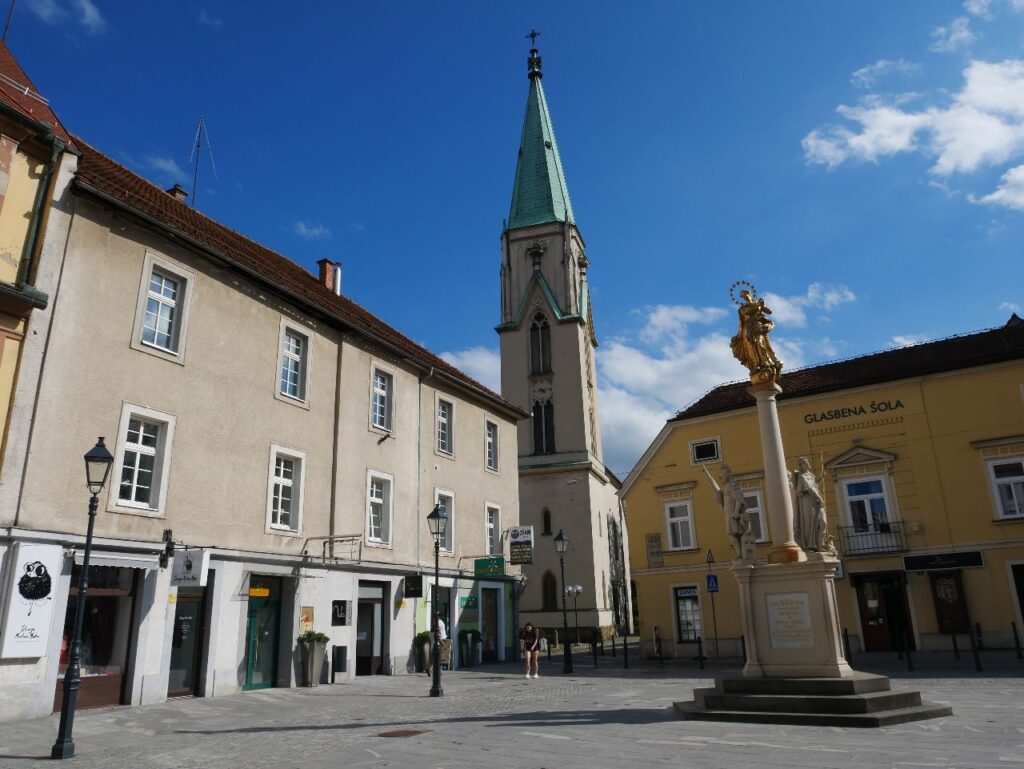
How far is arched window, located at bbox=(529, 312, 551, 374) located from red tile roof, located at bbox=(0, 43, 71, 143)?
40.4 m

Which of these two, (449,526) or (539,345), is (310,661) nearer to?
(449,526)

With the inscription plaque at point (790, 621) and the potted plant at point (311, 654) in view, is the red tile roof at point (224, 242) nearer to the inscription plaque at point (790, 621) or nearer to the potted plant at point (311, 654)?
the potted plant at point (311, 654)

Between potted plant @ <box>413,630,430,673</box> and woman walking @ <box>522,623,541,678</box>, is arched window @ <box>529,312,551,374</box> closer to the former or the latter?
potted plant @ <box>413,630,430,673</box>

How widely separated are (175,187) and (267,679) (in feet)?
51.5

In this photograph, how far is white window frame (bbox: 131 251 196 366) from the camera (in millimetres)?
16562

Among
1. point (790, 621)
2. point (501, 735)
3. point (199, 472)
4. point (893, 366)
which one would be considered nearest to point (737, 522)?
point (790, 621)

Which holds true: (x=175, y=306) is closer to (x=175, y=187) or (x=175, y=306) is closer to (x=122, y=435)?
(x=122, y=435)

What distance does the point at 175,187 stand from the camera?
24562 millimetres

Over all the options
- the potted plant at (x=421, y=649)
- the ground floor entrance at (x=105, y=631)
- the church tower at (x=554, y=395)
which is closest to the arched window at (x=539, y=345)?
the church tower at (x=554, y=395)

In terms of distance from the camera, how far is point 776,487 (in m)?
13.9

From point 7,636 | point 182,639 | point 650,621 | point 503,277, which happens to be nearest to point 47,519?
point 7,636

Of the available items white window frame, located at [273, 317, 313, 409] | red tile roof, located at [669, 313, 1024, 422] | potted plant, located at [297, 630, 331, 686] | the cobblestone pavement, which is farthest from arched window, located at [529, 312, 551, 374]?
the cobblestone pavement

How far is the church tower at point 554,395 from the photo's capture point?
4947 centimetres

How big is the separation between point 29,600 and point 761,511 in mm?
23980
